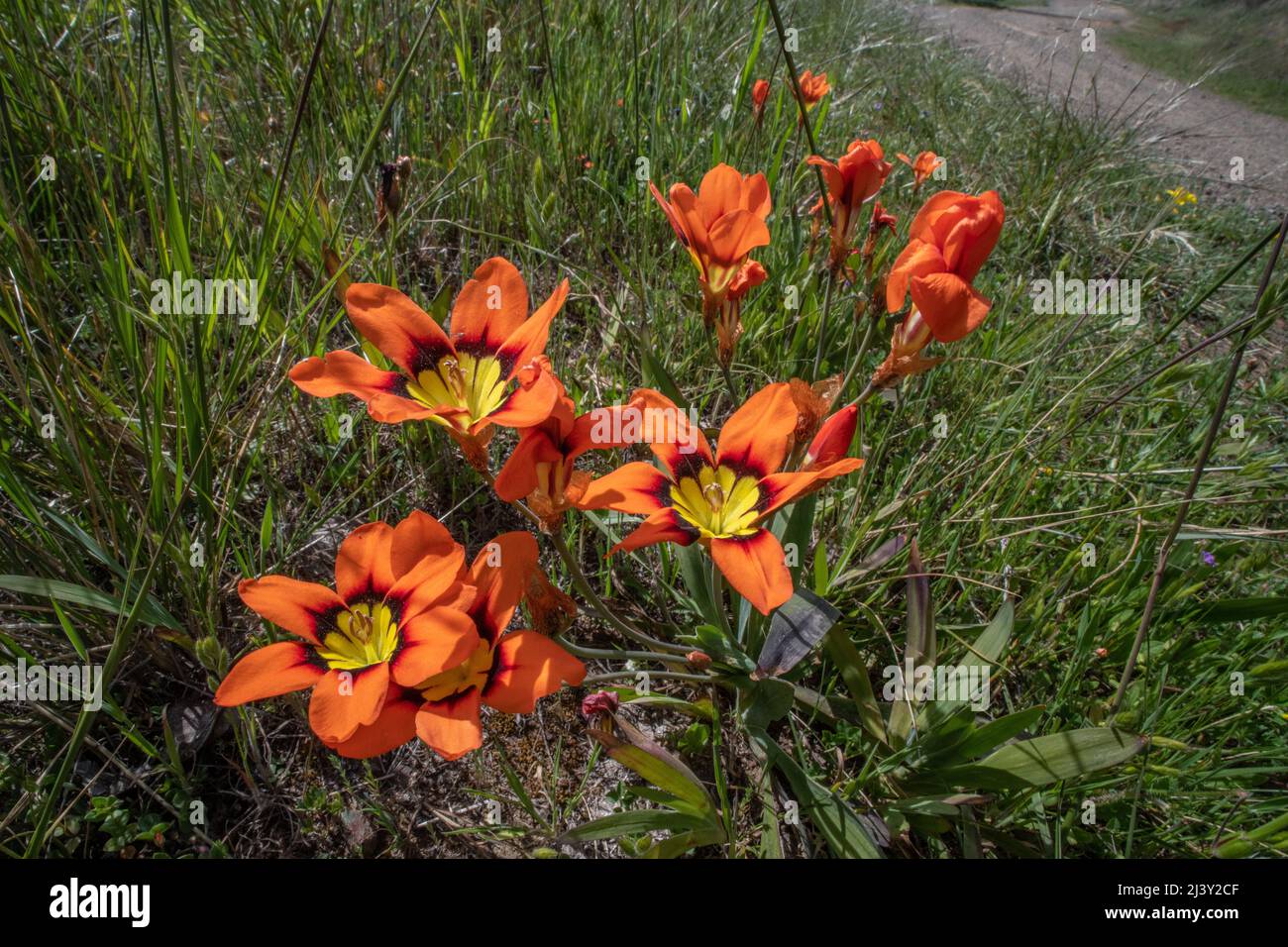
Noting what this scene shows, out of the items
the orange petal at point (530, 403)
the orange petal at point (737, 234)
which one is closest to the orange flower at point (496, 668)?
the orange petal at point (530, 403)

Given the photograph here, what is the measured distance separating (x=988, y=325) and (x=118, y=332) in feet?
9.20

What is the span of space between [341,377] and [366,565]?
32cm

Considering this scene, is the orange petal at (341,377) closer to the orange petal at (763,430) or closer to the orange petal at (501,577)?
the orange petal at (501,577)

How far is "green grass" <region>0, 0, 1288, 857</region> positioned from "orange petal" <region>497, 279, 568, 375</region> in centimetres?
39

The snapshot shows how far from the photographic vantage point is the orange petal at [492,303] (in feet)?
4.43

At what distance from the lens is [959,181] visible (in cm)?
394

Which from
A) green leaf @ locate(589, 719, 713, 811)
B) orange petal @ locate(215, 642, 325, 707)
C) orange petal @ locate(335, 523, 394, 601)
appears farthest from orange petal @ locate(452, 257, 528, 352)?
green leaf @ locate(589, 719, 713, 811)

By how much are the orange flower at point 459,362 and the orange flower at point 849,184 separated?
709 millimetres

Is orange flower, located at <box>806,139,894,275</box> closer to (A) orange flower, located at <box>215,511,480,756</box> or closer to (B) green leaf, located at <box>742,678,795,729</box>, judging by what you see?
(B) green leaf, located at <box>742,678,795,729</box>

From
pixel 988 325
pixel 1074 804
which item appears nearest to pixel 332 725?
pixel 1074 804

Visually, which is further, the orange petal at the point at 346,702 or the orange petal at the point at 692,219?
the orange petal at the point at 692,219

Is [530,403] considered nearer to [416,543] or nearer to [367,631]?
[416,543]

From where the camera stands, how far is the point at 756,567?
1126 mm

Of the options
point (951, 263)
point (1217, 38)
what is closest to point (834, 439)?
point (951, 263)
